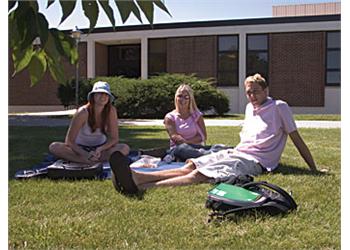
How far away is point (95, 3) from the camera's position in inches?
38.0

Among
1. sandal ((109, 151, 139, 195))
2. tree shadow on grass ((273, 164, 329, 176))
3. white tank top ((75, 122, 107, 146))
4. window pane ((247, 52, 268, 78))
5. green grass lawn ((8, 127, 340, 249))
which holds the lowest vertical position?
green grass lawn ((8, 127, 340, 249))

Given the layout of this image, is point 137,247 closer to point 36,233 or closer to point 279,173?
point 36,233

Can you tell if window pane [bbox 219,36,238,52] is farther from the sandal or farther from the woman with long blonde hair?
the sandal

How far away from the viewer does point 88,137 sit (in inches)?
203

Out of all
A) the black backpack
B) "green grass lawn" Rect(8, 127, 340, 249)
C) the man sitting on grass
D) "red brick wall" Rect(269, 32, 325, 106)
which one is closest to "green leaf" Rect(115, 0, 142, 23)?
"green grass lawn" Rect(8, 127, 340, 249)

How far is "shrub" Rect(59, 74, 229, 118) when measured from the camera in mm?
17859

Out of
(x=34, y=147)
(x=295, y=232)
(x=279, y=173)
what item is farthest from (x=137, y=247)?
(x=34, y=147)

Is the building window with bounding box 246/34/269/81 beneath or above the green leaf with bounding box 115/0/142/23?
above

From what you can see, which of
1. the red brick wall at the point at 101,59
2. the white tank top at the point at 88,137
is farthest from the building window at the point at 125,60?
the white tank top at the point at 88,137

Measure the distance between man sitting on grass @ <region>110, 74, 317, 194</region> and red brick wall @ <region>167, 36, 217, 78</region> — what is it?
17.6 meters

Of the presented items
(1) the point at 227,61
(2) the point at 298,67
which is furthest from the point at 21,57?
(1) the point at 227,61

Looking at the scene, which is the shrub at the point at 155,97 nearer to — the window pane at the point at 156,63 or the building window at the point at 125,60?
the window pane at the point at 156,63

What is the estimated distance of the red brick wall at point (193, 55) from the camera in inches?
861

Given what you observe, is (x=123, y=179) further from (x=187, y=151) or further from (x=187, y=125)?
(x=187, y=125)
